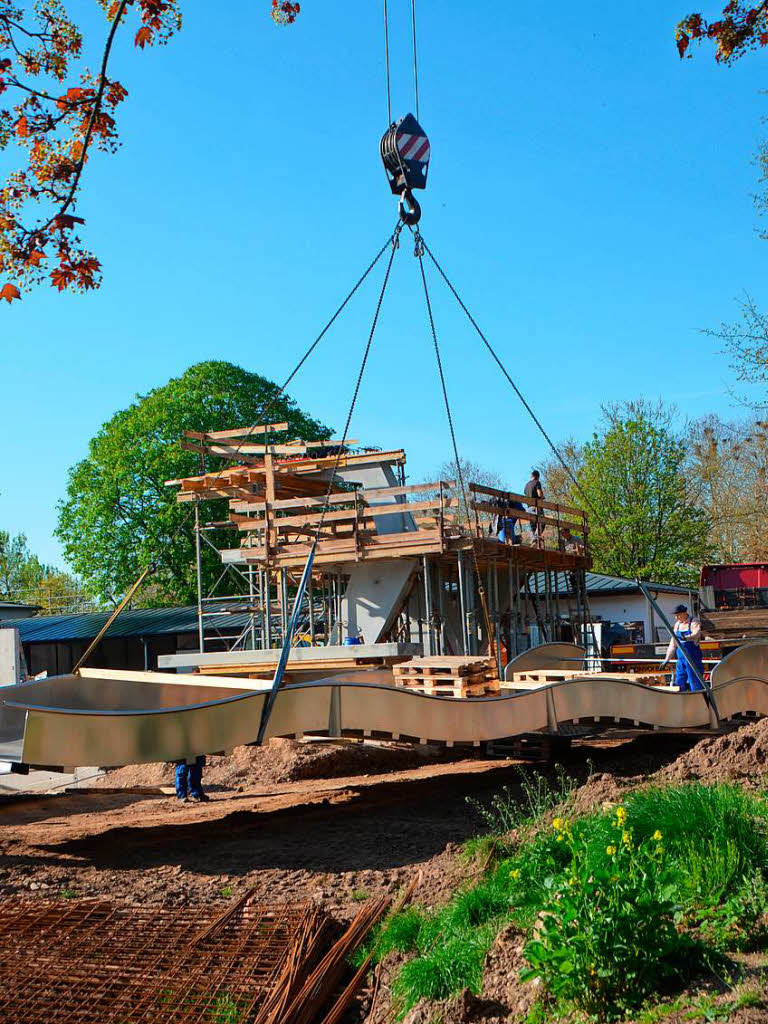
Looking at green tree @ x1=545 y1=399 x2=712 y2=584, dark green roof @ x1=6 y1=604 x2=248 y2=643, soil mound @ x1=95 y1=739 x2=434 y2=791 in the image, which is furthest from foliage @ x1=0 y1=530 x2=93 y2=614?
soil mound @ x1=95 y1=739 x2=434 y2=791

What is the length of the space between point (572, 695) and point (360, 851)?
3490mm

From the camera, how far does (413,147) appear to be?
37.5 ft

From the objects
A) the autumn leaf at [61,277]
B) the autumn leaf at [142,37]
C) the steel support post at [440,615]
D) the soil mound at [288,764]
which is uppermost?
the autumn leaf at [142,37]

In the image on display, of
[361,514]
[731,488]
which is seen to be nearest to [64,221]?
[361,514]

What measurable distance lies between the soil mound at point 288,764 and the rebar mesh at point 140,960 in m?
7.19

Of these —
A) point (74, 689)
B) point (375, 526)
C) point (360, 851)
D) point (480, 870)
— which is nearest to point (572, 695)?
point (360, 851)

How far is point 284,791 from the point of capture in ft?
44.2

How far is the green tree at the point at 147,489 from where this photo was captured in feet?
119

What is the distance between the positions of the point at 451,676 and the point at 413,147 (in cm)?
660

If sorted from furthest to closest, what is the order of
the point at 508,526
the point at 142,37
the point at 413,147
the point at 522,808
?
the point at 508,526, the point at 413,147, the point at 522,808, the point at 142,37

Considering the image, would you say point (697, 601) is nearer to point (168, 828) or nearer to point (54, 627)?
point (54, 627)

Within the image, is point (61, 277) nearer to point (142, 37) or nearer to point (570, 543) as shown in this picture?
point (142, 37)

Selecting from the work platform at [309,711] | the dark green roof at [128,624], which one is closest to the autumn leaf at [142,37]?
the work platform at [309,711]

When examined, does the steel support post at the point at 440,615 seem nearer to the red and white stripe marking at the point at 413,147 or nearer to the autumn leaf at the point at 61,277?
the red and white stripe marking at the point at 413,147
